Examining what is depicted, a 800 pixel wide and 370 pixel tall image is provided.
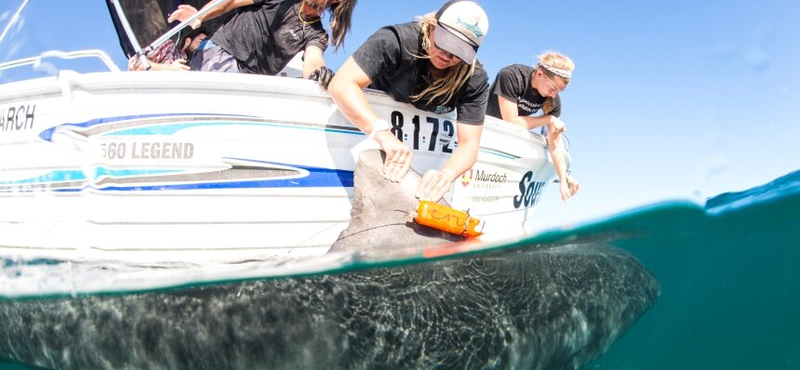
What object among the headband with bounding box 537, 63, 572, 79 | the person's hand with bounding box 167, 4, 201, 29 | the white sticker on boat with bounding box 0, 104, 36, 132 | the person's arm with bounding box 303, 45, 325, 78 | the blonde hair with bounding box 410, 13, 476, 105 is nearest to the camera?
the blonde hair with bounding box 410, 13, 476, 105

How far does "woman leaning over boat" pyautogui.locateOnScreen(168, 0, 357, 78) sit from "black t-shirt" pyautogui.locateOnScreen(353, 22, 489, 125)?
34.4 inches

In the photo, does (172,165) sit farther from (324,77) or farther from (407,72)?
(407,72)

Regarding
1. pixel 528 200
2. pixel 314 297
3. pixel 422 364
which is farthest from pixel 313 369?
pixel 528 200

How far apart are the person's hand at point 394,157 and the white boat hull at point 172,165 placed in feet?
2.09

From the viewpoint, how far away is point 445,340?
3496mm

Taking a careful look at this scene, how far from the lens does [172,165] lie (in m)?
3.47

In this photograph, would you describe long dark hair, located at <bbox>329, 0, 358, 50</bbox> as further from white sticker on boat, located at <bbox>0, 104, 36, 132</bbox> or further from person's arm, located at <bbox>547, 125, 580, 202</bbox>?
person's arm, located at <bbox>547, 125, 580, 202</bbox>

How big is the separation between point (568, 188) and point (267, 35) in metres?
4.32

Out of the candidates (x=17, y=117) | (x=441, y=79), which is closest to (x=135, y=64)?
(x=17, y=117)

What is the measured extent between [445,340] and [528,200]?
286cm

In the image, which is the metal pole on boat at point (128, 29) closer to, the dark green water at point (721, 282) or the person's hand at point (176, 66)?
the person's hand at point (176, 66)

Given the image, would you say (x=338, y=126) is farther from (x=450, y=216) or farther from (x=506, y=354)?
(x=506, y=354)

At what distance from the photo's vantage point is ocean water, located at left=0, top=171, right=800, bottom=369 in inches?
142

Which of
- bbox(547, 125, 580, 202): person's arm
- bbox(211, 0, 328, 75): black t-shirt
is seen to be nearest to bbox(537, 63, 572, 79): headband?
bbox(547, 125, 580, 202): person's arm
